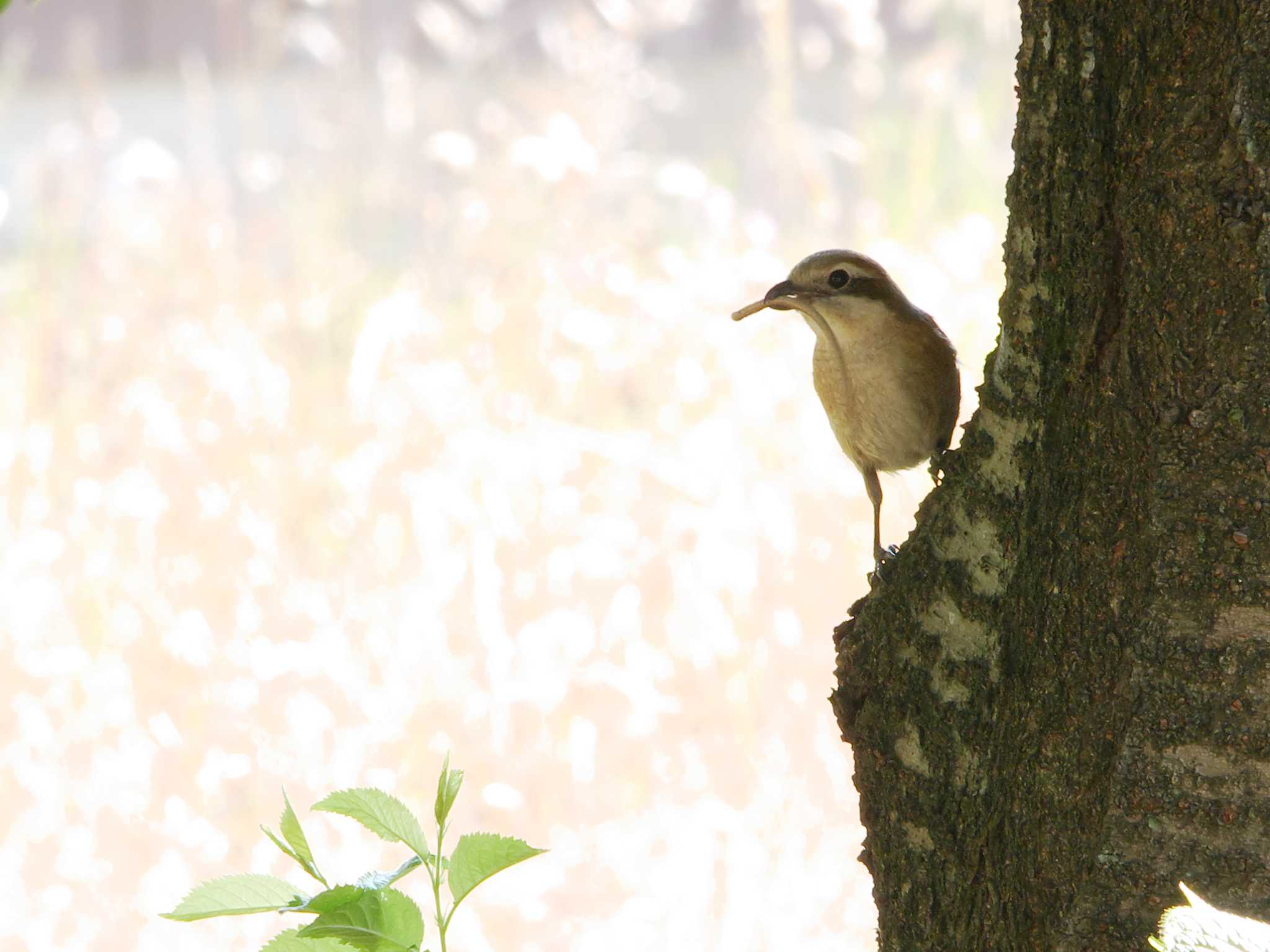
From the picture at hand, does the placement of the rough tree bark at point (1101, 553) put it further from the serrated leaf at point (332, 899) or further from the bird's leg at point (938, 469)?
the serrated leaf at point (332, 899)

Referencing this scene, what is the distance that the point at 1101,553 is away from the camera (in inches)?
50.7

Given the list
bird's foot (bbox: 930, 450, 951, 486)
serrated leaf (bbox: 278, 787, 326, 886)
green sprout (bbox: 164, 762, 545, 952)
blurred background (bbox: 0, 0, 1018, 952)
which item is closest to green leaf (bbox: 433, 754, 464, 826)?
green sprout (bbox: 164, 762, 545, 952)

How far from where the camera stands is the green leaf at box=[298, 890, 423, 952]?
40.6 inches

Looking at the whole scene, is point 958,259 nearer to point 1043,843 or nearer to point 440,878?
point 1043,843

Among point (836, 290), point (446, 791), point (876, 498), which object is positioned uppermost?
point (836, 290)

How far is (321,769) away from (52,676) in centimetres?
83

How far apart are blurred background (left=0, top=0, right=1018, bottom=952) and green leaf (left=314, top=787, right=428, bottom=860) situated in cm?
239

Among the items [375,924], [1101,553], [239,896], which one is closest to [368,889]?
[375,924]

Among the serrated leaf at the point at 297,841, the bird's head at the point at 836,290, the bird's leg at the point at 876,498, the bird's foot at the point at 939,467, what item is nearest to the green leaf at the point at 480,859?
the serrated leaf at the point at 297,841

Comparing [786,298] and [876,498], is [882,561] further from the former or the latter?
[786,298]

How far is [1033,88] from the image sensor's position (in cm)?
131

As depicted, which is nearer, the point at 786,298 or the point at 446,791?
the point at 446,791

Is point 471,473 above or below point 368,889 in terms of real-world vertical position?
above

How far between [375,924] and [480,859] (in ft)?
0.29
